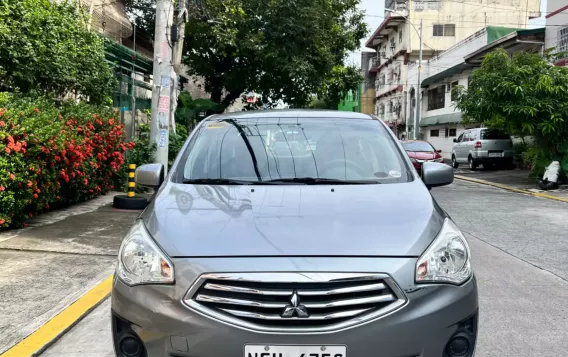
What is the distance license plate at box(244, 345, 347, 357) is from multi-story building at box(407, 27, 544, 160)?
23.4 meters

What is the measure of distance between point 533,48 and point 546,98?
987cm

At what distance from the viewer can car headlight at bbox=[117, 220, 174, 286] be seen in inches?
96.4

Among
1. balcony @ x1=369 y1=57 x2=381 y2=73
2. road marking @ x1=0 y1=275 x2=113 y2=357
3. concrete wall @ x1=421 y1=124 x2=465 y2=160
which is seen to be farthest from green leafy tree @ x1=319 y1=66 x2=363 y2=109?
balcony @ x1=369 y1=57 x2=381 y2=73

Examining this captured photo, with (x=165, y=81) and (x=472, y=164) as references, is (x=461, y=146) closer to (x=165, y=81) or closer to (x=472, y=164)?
(x=472, y=164)

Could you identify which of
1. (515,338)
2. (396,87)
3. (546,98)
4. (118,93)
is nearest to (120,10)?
(118,93)

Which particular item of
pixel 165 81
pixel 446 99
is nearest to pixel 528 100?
pixel 165 81

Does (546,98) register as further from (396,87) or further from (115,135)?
(396,87)

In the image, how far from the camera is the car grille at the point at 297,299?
2268 mm

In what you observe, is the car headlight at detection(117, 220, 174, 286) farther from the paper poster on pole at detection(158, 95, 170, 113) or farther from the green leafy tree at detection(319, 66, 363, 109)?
the green leafy tree at detection(319, 66, 363, 109)

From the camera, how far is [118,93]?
13430 millimetres

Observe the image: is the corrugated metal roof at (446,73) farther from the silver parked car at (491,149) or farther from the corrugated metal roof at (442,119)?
the silver parked car at (491,149)

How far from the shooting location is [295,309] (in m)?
2.26

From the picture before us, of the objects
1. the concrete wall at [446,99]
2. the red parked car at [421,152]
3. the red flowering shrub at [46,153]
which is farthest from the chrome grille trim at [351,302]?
the concrete wall at [446,99]

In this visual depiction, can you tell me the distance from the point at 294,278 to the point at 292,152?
1.46 meters
